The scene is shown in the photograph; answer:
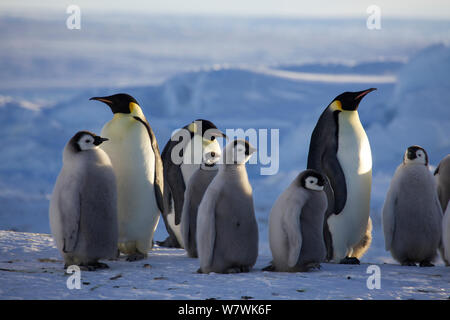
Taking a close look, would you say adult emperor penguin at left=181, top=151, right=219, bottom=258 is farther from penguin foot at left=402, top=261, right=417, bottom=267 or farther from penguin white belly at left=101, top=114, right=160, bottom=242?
penguin foot at left=402, top=261, right=417, bottom=267

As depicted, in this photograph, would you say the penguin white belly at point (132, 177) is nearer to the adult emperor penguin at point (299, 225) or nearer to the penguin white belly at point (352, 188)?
the adult emperor penguin at point (299, 225)

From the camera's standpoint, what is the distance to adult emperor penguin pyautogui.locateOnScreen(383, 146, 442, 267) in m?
3.96

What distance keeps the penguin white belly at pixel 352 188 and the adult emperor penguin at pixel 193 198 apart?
0.88m

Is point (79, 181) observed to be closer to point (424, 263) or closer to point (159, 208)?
point (159, 208)

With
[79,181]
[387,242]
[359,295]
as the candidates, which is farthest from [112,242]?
[387,242]

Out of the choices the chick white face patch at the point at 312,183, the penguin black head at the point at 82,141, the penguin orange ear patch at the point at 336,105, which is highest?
the penguin orange ear patch at the point at 336,105

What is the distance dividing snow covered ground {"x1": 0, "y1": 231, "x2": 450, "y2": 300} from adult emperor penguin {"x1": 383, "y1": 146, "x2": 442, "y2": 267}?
13cm

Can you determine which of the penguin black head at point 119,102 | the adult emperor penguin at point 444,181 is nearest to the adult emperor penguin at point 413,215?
the adult emperor penguin at point 444,181

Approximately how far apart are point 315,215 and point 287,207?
0.18m

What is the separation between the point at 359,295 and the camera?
297 cm

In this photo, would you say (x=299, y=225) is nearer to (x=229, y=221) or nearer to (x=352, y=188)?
(x=229, y=221)

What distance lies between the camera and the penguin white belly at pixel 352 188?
4250 mm

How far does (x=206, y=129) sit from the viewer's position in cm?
473

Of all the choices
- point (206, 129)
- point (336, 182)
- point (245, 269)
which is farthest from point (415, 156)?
point (206, 129)
